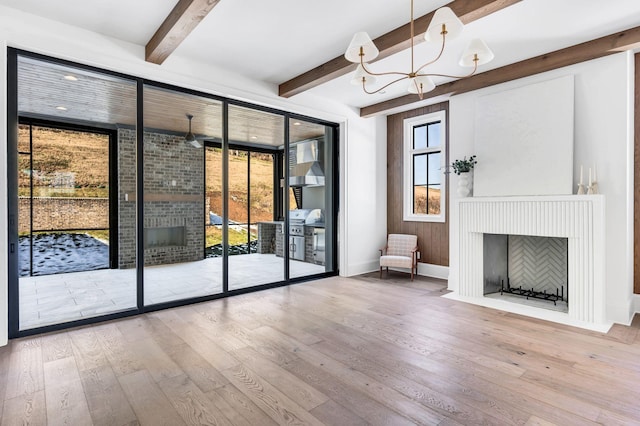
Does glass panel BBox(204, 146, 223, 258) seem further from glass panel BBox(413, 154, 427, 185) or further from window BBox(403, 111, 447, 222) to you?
glass panel BBox(413, 154, 427, 185)

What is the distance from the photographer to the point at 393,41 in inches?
130

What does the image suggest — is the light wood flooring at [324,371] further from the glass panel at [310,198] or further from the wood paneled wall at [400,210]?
the glass panel at [310,198]

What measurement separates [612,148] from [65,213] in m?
7.86

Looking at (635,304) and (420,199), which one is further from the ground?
(420,199)

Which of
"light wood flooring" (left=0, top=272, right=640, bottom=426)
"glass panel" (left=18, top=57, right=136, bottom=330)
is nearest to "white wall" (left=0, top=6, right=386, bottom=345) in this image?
"glass panel" (left=18, top=57, right=136, bottom=330)

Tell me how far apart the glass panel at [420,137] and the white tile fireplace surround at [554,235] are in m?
1.62

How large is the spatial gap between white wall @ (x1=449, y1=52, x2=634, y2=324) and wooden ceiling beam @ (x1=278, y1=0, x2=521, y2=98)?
1.89 meters

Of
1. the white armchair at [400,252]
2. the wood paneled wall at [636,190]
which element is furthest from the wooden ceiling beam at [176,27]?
the wood paneled wall at [636,190]

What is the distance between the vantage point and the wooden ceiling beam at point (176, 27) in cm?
267

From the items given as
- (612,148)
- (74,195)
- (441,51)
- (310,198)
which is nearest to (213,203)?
(310,198)

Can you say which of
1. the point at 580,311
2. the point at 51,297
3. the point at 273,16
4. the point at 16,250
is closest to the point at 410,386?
the point at 580,311

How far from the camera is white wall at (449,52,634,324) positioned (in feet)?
11.5

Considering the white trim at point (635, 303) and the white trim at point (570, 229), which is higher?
the white trim at point (570, 229)

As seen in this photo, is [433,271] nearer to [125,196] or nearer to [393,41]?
[393,41]
